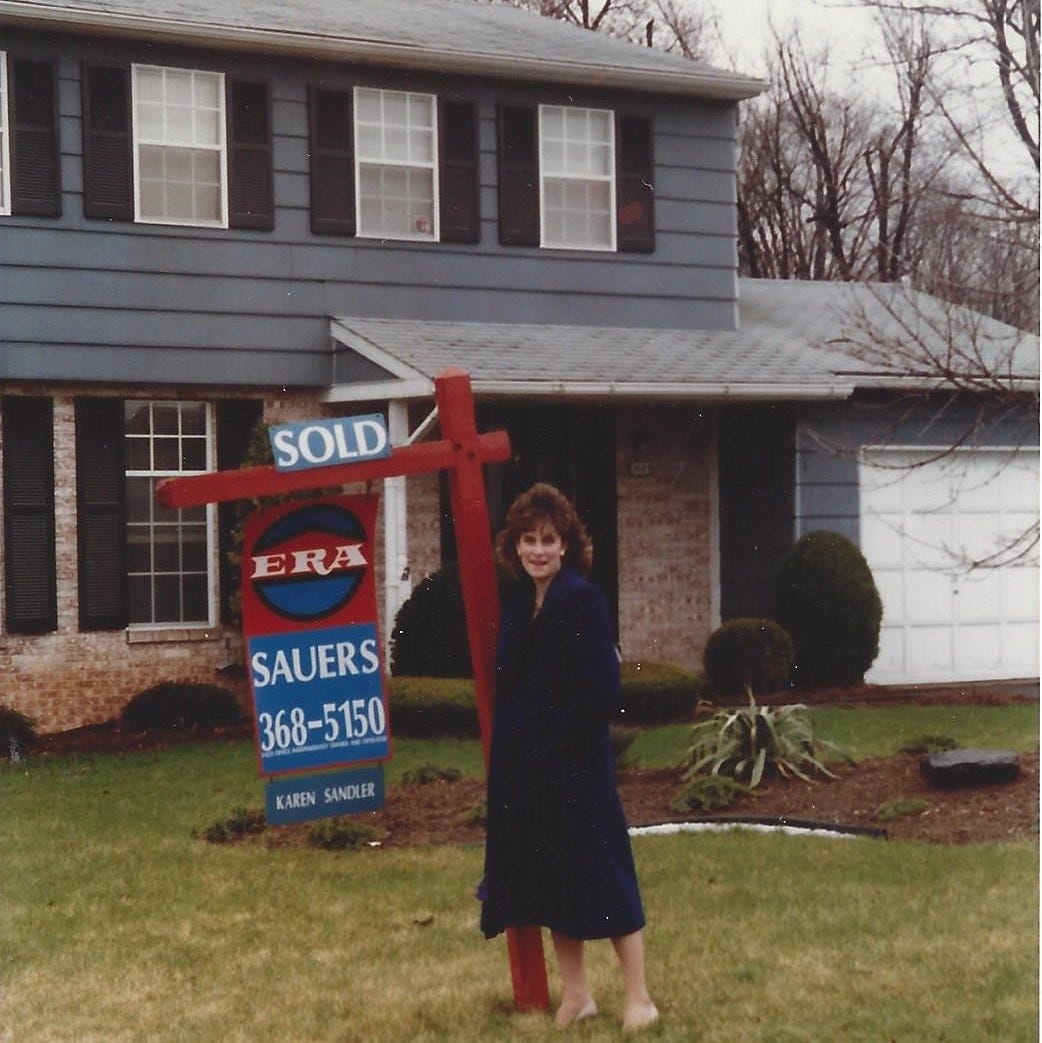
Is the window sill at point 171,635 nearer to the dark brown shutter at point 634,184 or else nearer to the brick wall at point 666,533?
the brick wall at point 666,533

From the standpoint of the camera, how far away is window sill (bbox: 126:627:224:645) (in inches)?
528

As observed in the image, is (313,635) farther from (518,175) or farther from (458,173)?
(518,175)

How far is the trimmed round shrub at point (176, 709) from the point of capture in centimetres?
1300

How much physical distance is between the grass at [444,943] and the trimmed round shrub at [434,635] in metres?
3.76

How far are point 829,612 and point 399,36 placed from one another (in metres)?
6.09

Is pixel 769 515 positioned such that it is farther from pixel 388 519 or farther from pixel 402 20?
pixel 402 20

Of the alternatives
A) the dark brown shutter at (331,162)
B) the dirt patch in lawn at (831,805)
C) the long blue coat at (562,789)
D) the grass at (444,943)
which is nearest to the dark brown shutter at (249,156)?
the dark brown shutter at (331,162)

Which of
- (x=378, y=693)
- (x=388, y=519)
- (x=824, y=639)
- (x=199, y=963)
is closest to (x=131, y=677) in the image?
(x=388, y=519)

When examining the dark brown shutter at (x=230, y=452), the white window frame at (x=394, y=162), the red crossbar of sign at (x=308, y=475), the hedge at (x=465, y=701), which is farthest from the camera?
the white window frame at (x=394, y=162)

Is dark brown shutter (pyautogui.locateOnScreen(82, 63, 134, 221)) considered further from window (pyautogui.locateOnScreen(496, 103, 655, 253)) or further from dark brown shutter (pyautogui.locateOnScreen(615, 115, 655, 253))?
dark brown shutter (pyautogui.locateOnScreen(615, 115, 655, 253))

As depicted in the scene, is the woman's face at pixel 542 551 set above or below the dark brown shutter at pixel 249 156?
below

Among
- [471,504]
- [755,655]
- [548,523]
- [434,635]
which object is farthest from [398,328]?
[548,523]

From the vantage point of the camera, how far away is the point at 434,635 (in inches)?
507

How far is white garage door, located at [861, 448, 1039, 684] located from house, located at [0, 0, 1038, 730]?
0.04 m
